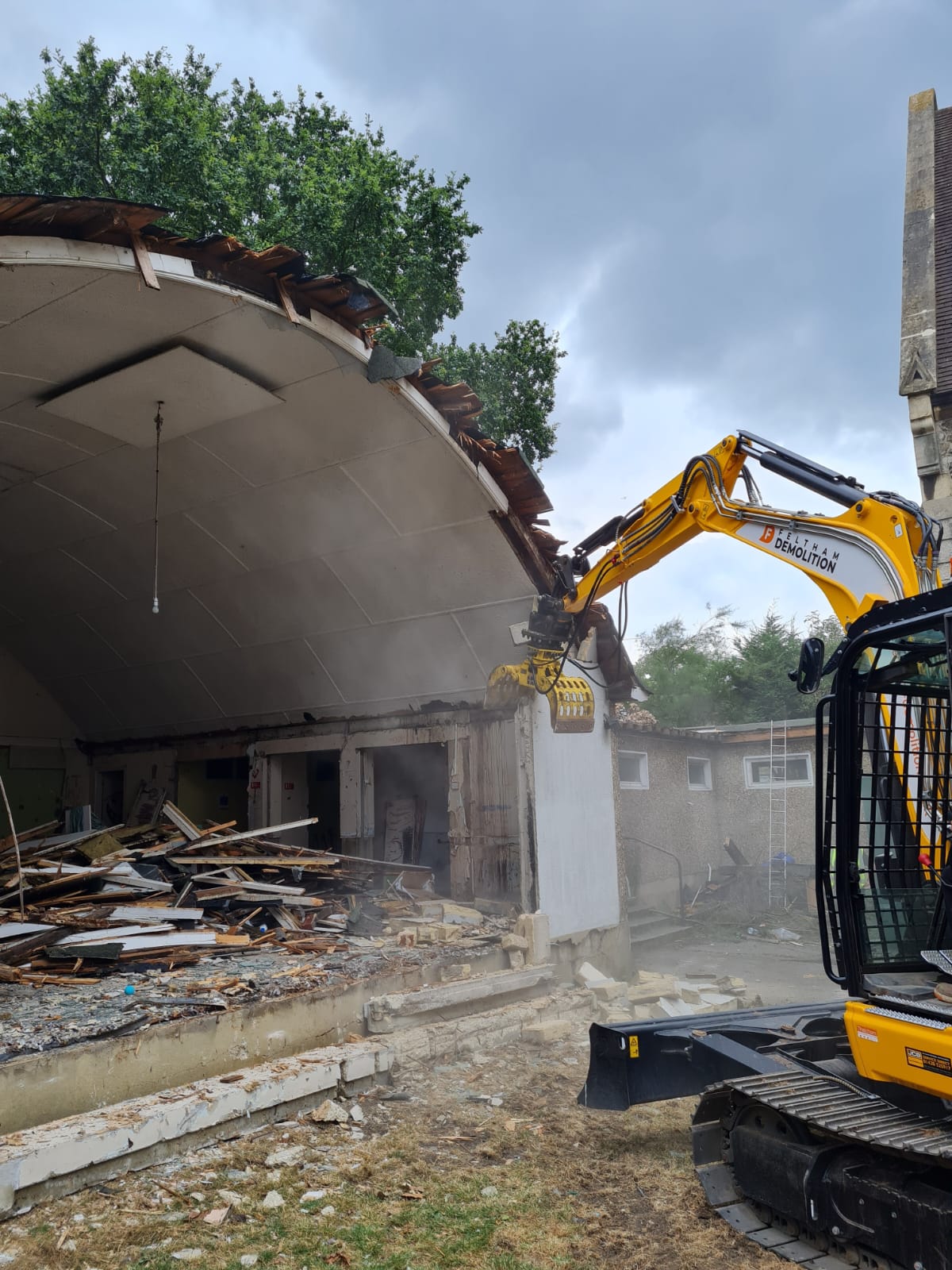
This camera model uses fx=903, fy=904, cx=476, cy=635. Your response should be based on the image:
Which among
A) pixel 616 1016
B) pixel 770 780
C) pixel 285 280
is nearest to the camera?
pixel 285 280

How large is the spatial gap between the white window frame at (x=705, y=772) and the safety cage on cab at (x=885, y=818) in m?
15.9

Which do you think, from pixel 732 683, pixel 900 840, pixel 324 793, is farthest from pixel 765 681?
pixel 900 840

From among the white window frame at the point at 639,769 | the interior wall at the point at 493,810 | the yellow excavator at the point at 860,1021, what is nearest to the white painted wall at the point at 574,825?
the interior wall at the point at 493,810

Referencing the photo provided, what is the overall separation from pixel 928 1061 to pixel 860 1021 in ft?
1.43

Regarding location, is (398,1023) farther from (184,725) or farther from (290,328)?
(184,725)

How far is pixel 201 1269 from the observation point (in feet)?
13.3

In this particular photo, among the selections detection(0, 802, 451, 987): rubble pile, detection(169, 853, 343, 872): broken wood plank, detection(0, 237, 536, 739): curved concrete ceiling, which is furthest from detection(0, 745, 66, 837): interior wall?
detection(169, 853, 343, 872): broken wood plank

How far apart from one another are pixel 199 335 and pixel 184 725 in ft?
26.9

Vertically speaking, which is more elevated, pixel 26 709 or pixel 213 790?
pixel 26 709

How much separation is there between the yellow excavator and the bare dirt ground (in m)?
0.44

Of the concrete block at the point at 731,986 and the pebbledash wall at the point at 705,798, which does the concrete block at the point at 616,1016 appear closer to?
the concrete block at the point at 731,986

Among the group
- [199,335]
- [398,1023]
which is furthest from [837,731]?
[199,335]

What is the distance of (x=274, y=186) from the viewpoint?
21.6 metres

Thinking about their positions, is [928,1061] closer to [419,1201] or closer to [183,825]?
[419,1201]
